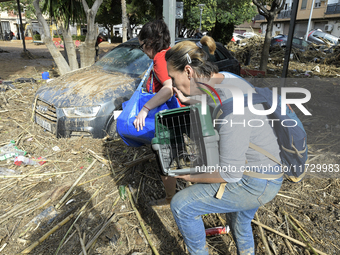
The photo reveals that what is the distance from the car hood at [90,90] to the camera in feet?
14.4

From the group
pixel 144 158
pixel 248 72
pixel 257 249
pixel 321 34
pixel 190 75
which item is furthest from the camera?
pixel 321 34

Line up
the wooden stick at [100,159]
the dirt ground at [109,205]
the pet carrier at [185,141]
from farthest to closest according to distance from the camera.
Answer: the wooden stick at [100,159]
the dirt ground at [109,205]
the pet carrier at [185,141]

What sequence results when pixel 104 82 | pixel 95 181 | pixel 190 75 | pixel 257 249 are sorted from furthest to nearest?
pixel 104 82
pixel 95 181
pixel 257 249
pixel 190 75

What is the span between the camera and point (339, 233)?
291 centimetres

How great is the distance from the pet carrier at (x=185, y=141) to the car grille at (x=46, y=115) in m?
2.87

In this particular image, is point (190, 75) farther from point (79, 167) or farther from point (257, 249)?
point (79, 167)

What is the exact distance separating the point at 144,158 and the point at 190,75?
2.29 m

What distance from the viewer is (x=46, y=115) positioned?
4625 mm

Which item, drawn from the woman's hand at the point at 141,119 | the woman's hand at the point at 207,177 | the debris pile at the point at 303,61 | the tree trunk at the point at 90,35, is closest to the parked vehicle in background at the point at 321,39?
the debris pile at the point at 303,61

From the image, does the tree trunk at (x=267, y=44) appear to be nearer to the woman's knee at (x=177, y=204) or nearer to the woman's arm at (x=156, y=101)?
the woman's arm at (x=156, y=101)

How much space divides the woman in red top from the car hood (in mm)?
1697

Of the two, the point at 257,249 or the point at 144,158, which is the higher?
the point at 144,158

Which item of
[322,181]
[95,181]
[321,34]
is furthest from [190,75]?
[321,34]

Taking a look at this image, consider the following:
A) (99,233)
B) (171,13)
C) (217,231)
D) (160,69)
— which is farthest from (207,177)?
(171,13)
